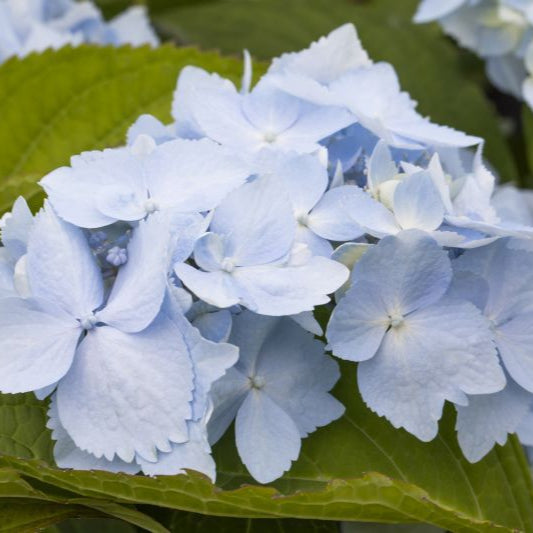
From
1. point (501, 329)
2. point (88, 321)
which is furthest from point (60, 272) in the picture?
point (501, 329)

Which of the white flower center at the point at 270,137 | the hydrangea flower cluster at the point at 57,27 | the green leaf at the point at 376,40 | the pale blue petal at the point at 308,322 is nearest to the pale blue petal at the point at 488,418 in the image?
the pale blue petal at the point at 308,322

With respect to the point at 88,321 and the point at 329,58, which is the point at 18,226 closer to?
the point at 88,321

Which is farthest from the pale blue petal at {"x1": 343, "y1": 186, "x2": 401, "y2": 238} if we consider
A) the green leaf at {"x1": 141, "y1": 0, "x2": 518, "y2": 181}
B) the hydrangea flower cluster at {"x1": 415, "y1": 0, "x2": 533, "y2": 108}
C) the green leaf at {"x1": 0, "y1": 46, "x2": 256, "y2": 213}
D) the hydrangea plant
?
the green leaf at {"x1": 141, "y1": 0, "x2": 518, "y2": 181}

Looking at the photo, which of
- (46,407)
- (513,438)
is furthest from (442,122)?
(46,407)

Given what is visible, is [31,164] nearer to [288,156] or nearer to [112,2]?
[288,156]

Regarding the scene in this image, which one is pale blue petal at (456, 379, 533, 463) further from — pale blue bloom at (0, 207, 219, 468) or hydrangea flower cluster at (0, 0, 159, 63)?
hydrangea flower cluster at (0, 0, 159, 63)

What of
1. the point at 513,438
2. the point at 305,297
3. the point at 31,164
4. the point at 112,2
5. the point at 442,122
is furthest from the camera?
the point at 112,2

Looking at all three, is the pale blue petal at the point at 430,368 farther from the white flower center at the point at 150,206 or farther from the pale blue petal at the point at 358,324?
the white flower center at the point at 150,206
